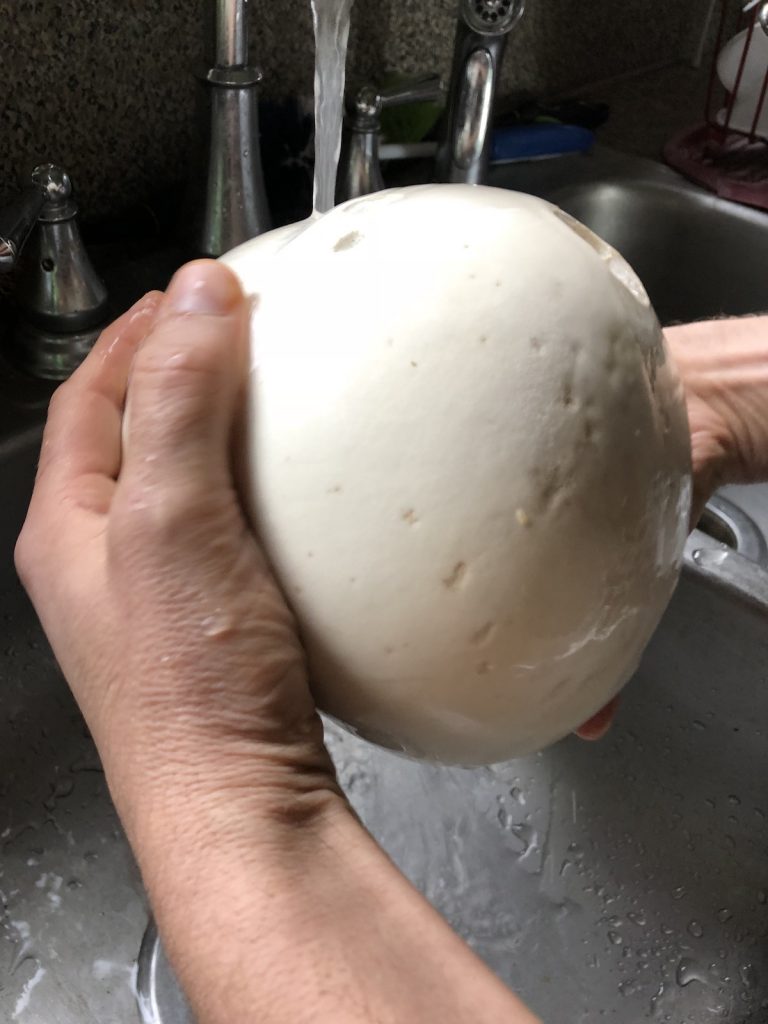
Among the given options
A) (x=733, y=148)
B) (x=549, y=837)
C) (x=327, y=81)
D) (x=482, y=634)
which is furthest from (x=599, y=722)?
(x=733, y=148)

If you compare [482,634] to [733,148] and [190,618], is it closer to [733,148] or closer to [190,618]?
[190,618]

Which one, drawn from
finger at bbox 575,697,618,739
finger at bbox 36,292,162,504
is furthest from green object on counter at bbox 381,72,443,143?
finger at bbox 575,697,618,739

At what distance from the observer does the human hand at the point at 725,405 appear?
33.8 inches

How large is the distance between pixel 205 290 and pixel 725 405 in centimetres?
54

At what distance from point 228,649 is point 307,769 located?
84mm

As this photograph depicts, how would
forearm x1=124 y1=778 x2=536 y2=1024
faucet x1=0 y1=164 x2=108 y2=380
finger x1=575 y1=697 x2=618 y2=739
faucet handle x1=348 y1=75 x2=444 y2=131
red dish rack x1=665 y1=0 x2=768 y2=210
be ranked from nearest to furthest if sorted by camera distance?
1. forearm x1=124 y1=778 x2=536 y2=1024
2. finger x1=575 y1=697 x2=618 y2=739
3. faucet x1=0 y1=164 x2=108 y2=380
4. faucet handle x1=348 y1=75 x2=444 y2=131
5. red dish rack x1=665 y1=0 x2=768 y2=210

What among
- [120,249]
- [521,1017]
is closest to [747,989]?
[521,1017]

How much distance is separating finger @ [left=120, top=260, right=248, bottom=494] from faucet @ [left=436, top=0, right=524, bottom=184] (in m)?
0.80

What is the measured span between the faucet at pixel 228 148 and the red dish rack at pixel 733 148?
28.8 inches

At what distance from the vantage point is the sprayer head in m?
1.15

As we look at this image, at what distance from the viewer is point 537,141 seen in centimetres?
141

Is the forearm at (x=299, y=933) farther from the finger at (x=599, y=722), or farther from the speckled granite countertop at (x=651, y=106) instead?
the speckled granite countertop at (x=651, y=106)

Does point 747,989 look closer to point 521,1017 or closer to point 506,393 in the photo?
point 521,1017

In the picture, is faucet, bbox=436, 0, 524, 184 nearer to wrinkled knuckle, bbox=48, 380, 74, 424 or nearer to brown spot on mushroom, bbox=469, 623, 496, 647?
wrinkled knuckle, bbox=48, 380, 74, 424
